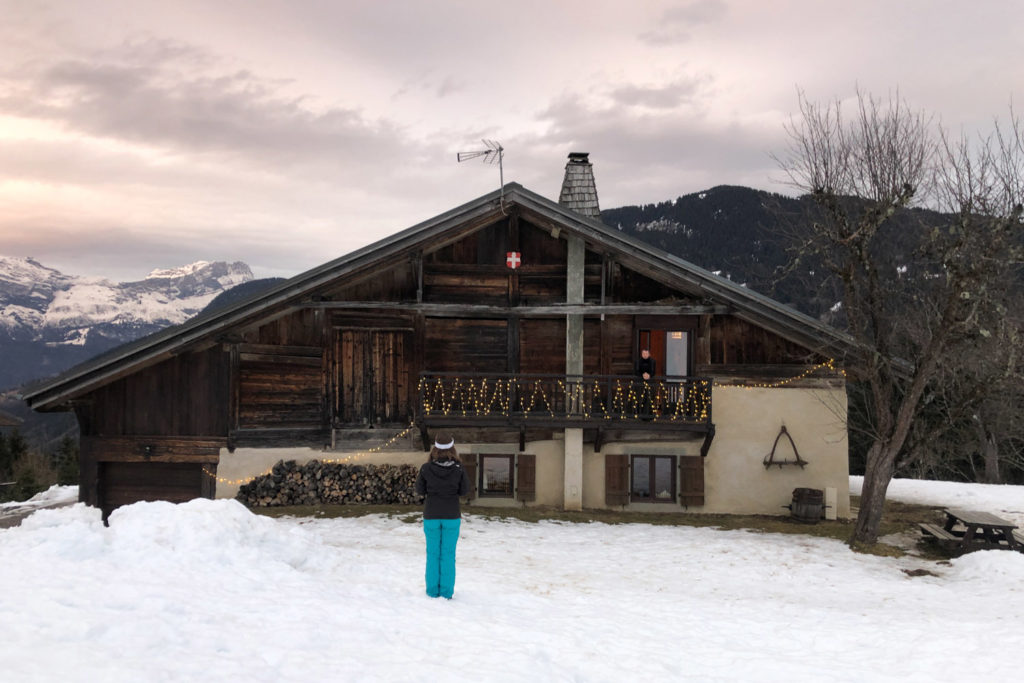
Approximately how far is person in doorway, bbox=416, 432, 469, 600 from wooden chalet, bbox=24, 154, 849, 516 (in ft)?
24.5

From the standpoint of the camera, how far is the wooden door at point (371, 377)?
16.8 m

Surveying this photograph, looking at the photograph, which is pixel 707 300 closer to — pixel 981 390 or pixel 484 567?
pixel 981 390

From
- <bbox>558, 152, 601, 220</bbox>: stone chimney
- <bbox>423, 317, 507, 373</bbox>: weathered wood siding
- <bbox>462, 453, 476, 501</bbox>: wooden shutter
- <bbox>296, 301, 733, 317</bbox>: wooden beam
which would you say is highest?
<bbox>558, 152, 601, 220</bbox>: stone chimney

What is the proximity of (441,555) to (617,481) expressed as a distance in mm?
9074

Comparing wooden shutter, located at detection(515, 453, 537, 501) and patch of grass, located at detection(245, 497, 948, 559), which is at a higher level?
wooden shutter, located at detection(515, 453, 537, 501)

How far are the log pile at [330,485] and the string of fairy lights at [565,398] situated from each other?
26 cm

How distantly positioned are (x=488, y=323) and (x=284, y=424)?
5.68 meters

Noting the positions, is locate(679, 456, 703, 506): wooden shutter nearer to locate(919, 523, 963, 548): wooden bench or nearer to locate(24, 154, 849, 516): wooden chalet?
locate(24, 154, 849, 516): wooden chalet

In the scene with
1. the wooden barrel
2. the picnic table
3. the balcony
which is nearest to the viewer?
the picnic table

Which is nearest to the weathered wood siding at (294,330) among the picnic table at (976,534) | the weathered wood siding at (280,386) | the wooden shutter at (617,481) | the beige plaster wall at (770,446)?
the weathered wood siding at (280,386)

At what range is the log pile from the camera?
16.3m

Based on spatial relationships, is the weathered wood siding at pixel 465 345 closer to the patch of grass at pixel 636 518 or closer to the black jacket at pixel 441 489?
the patch of grass at pixel 636 518

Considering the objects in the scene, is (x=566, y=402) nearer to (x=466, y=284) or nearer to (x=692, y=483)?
(x=692, y=483)

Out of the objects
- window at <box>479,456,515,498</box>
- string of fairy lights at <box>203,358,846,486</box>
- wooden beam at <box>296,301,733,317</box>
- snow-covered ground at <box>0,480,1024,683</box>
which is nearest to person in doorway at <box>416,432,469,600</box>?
snow-covered ground at <box>0,480,1024,683</box>
